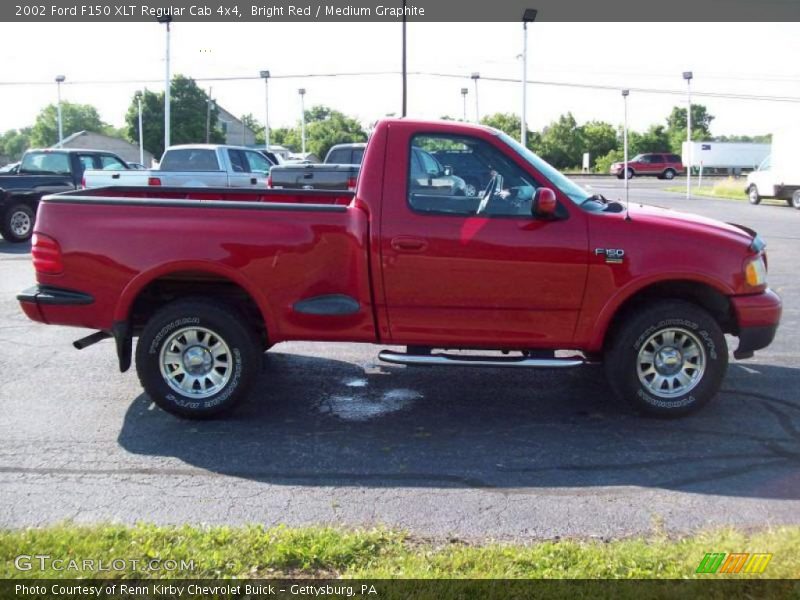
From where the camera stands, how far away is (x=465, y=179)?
581 cm

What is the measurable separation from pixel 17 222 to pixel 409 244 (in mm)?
13755

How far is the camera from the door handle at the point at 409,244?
559 cm

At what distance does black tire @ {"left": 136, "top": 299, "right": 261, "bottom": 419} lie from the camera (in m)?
5.70

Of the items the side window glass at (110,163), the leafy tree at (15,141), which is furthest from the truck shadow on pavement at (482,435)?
the leafy tree at (15,141)

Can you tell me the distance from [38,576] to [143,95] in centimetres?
7478

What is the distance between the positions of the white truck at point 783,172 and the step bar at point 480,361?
26.5m

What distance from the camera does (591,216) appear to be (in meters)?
5.66

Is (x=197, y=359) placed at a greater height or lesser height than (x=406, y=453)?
greater

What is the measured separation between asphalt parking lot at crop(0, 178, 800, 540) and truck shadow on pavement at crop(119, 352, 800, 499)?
2 cm

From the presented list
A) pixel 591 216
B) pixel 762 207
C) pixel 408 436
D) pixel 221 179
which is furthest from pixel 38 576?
pixel 762 207

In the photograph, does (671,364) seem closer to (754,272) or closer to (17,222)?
(754,272)

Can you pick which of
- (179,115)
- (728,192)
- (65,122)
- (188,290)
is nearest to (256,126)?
(65,122)

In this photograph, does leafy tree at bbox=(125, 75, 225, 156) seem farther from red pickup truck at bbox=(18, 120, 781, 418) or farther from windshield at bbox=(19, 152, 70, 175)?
red pickup truck at bbox=(18, 120, 781, 418)

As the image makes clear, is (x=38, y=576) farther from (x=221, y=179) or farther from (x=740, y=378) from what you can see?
(x=221, y=179)
